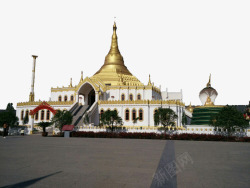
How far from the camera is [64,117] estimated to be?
3550cm

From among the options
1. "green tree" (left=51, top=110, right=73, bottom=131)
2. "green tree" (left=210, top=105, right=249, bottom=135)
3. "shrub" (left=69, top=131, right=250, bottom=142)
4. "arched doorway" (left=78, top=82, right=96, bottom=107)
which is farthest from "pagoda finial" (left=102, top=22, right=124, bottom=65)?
"green tree" (left=210, top=105, right=249, bottom=135)

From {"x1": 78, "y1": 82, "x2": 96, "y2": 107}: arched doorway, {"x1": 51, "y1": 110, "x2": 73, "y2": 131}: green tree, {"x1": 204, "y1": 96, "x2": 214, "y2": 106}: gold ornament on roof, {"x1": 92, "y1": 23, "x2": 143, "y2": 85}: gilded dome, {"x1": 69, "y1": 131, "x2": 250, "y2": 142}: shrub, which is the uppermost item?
{"x1": 92, "y1": 23, "x2": 143, "y2": 85}: gilded dome

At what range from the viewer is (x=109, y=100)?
158ft

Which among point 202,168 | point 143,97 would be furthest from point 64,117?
point 202,168

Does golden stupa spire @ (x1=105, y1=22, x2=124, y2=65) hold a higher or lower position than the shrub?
higher

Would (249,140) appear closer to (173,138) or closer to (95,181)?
(173,138)

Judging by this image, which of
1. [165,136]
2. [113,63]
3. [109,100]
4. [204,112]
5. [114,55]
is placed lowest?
[165,136]

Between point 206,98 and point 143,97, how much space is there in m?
14.4

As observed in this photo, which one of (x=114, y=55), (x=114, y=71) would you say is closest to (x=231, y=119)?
(x=114, y=71)

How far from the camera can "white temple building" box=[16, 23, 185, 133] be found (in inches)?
1722

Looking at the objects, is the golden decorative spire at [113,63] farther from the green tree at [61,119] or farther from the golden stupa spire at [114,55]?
the green tree at [61,119]

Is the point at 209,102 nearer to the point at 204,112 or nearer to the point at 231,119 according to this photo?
the point at 204,112

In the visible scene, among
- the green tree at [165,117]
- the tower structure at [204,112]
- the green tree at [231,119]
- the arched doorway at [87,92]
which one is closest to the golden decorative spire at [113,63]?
the arched doorway at [87,92]

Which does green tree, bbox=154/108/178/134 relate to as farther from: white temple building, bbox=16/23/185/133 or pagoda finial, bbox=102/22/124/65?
pagoda finial, bbox=102/22/124/65
